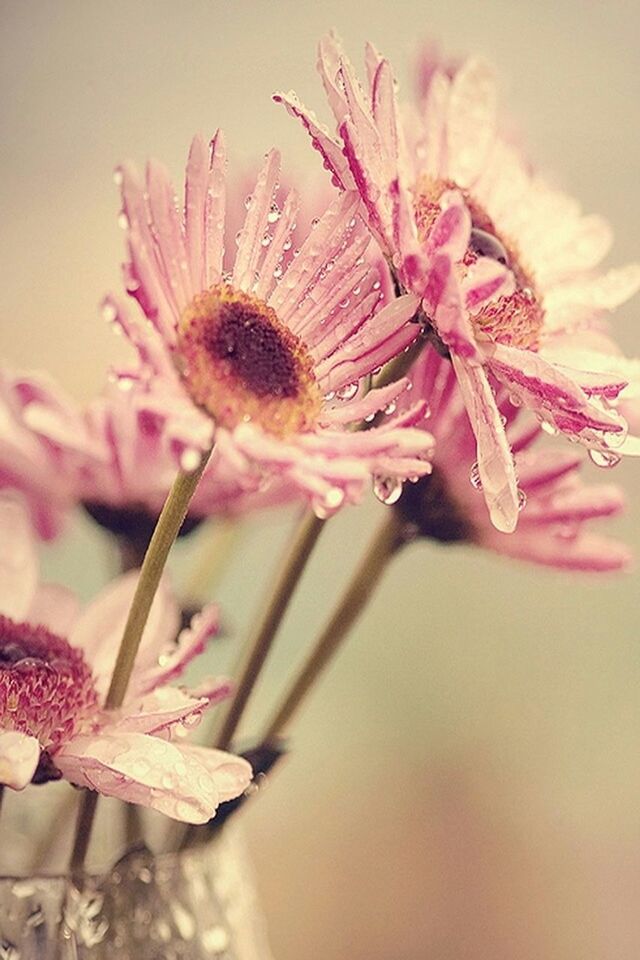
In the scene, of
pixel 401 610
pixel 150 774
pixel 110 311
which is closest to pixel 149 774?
pixel 150 774

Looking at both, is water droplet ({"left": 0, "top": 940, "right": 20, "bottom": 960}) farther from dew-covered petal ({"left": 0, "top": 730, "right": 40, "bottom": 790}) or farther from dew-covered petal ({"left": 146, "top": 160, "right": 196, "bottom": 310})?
dew-covered petal ({"left": 146, "top": 160, "right": 196, "bottom": 310})

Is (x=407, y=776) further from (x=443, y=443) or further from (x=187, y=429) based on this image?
(x=187, y=429)

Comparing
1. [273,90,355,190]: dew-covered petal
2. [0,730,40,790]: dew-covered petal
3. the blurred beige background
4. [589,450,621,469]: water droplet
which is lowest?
the blurred beige background

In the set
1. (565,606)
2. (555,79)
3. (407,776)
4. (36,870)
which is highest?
(555,79)

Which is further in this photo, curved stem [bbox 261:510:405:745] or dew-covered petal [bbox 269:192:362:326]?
curved stem [bbox 261:510:405:745]

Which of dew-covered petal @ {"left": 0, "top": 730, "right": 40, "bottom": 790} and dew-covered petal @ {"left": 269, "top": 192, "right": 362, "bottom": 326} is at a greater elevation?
dew-covered petal @ {"left": 269, "top": 192, "right": 362, "bottom": 326}

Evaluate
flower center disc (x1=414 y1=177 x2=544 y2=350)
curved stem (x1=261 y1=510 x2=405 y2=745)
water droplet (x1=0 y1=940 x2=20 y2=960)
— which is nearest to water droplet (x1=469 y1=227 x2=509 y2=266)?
flower center disc (x1=414 y1=177 x2=544 y2=350)

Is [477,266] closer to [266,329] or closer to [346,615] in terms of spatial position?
[266,329]

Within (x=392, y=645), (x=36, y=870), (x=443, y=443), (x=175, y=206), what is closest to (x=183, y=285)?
(x=175, y=206)
